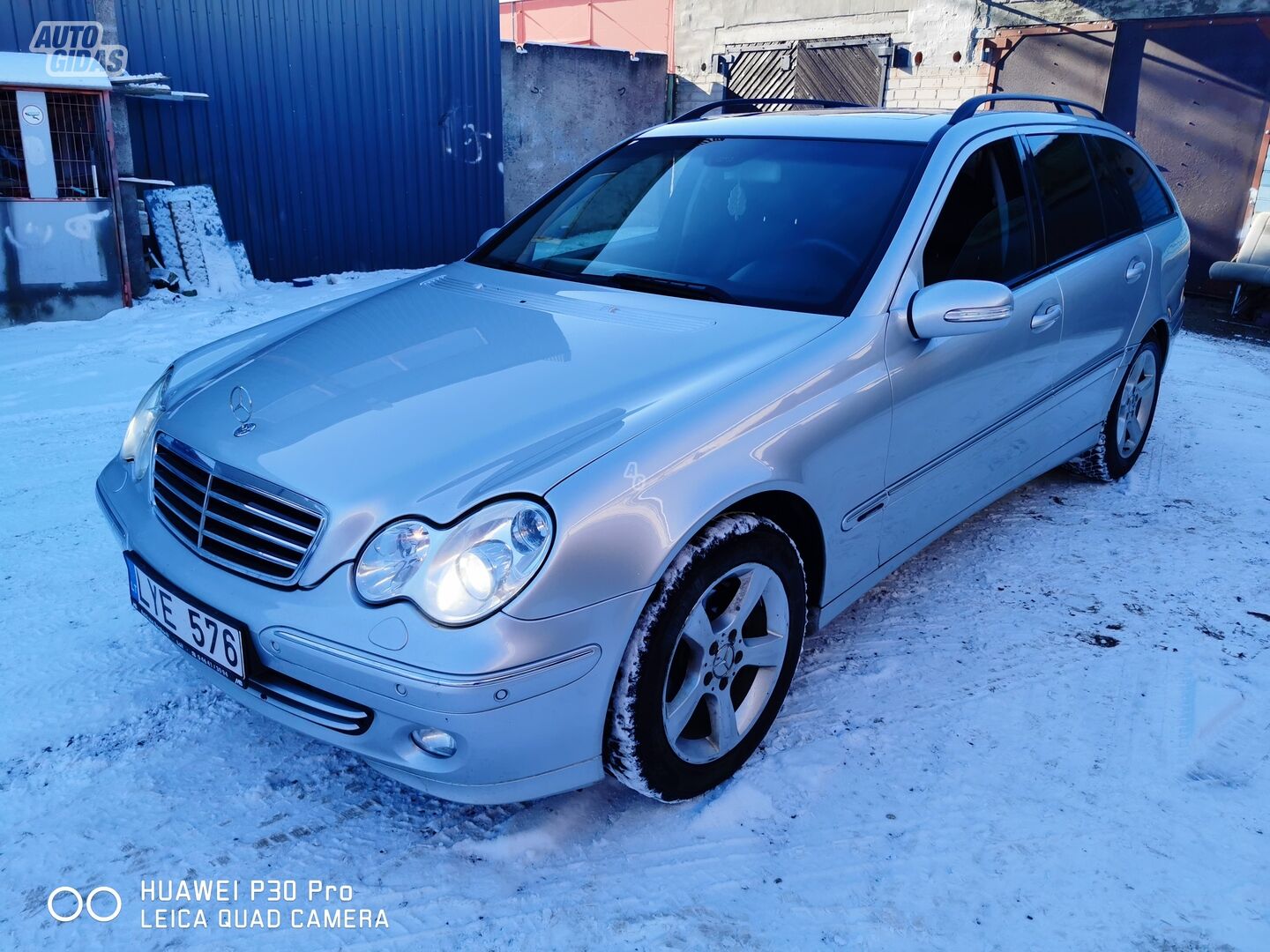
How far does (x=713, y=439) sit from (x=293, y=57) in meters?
8.33

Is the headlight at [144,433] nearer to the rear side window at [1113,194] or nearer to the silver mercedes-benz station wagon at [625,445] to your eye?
the silver mercedes-benz station wagon at [625,445]

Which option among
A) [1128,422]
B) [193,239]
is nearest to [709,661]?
[1128,422]

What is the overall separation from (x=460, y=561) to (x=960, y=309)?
1.55 metres

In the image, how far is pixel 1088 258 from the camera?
3746mm

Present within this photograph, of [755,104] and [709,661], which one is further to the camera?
[755,104]

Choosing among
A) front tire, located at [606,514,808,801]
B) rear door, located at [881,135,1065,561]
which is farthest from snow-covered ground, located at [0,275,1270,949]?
rear door, located at [881,135,1065,561]

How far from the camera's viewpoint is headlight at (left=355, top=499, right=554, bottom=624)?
190 centimetres

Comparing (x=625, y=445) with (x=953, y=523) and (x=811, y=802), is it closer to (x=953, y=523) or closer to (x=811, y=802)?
(x=811, y=802)

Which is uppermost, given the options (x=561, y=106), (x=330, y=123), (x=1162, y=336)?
(x=561, y=106)

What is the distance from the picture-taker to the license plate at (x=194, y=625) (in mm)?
2109

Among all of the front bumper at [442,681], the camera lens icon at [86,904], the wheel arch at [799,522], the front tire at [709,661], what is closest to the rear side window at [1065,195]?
the wheel arch at [799,522]

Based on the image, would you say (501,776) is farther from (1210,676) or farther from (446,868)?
(1210,676)

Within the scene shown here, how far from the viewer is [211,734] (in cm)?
257

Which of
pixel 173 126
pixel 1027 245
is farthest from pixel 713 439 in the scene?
pixel 173 126
